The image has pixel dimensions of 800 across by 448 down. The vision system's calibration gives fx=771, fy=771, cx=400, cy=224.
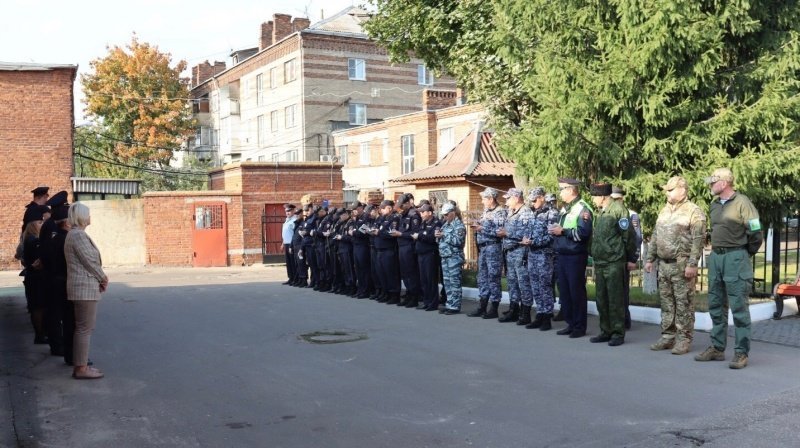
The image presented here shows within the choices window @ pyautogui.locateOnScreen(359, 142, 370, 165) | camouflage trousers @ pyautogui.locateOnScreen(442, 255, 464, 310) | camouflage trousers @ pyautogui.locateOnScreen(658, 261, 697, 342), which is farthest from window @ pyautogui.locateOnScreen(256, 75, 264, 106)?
camouflage trousers @ pyautogui.locateOnScreen(658, 261, 697, 342)

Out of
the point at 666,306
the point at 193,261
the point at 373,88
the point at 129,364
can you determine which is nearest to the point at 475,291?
the point at 666,306

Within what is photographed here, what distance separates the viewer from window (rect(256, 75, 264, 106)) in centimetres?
5015

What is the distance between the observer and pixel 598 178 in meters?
12.3

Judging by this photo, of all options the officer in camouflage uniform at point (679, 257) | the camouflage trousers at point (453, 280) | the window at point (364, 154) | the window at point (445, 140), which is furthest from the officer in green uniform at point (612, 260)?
the window at point (364, 154)

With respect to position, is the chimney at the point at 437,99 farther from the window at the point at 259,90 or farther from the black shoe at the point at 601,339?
the black shoe at the point at 601,339

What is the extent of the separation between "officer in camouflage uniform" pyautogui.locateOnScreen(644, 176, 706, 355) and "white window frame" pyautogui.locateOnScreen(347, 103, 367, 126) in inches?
1507

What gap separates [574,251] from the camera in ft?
32.6

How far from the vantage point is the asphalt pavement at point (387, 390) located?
5789 millimetres

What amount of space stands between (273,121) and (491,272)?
39437 mm

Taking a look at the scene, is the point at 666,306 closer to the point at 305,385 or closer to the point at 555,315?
the point at 555,315

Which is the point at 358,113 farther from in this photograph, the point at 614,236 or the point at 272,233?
the point at 614,236

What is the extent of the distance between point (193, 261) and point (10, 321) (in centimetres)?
1290

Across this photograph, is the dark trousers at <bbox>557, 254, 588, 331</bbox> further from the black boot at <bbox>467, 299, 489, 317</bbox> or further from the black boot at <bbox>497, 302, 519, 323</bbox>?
the black boot at <bbox>467, 299, 489, 317</bbox>

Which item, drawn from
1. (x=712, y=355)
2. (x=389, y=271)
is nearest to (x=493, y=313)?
(x=389, y=271)
